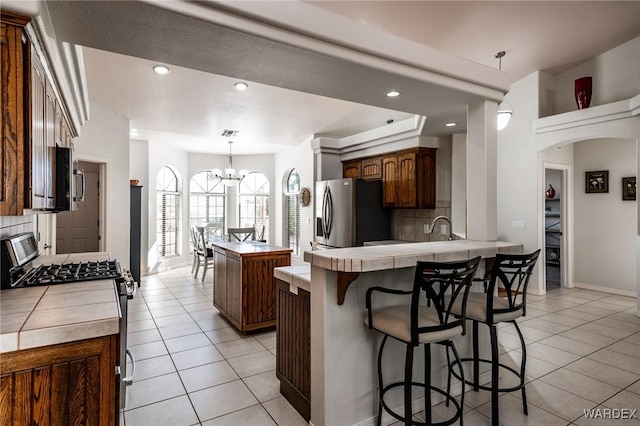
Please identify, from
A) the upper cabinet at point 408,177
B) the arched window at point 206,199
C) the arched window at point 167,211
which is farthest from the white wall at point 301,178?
the arched window at point 167,211

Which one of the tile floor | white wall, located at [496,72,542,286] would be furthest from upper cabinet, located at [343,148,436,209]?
the tile floor

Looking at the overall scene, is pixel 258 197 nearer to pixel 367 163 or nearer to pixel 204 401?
pixel 367 163

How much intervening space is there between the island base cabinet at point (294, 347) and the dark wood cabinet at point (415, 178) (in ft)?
10.5

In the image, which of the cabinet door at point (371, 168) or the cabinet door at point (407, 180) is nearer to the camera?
the cabinet door at point (407, 180)

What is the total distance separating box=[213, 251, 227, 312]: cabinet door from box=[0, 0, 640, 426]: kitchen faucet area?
0.26 feet

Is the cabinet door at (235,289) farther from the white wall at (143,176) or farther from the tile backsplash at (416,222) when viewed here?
the white wall at (143,176)

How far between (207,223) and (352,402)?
24.8 feet

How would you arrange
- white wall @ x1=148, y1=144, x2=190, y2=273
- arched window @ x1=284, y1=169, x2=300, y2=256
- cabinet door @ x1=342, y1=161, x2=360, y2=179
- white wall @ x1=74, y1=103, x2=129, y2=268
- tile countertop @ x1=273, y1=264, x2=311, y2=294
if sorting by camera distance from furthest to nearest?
1. arched window @ x1=284, y1=169, x2=300, y2=256
2. white wall @ x1=148, y1=144, x2=190, y2=273
3. cabinet door @ x1=342, y1=161, x2=360, y2=179
4. white wall @ x1=74, y1=103, x2=129, y2=268
5. tile countertop @ x1=273, y1=264, x2=311, y2=294

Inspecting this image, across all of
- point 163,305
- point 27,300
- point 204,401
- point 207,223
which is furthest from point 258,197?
point 27,300

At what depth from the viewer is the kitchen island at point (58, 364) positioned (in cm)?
119

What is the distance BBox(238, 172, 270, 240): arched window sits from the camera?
9.43 meters

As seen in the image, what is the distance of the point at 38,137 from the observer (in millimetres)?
1619

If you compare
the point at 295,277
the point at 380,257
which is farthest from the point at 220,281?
the point at 380,257

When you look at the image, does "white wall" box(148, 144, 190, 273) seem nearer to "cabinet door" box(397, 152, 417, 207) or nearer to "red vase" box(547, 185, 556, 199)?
"cabinet door" box(397, 152, 417, 207)
